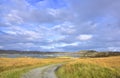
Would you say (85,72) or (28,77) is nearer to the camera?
(28,77)

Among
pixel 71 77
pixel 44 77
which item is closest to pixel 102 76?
pixel 71 77

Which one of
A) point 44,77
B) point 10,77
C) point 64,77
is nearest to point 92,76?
point 64,77

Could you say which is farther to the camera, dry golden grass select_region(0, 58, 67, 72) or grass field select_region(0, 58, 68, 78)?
dry golden grass select_region(0, 58, 67, 72)

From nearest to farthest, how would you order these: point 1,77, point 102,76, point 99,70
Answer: point 1,77
point 102,76
point 99,70

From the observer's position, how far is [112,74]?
3000 centimetres

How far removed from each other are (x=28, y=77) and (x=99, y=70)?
31.0 feet

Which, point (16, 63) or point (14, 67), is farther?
point (16, 63)

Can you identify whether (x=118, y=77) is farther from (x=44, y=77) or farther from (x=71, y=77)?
(x=44, y=77)

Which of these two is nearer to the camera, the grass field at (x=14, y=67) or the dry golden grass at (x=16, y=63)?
the grass field at (x=14, y=67)

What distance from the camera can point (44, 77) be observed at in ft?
88.6

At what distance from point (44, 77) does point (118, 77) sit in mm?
7994

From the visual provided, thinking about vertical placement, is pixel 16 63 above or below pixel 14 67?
above

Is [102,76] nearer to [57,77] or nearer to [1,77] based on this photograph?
[57,77]

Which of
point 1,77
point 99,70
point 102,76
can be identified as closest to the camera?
point 1,77
